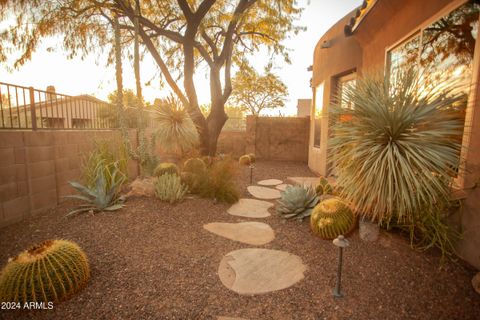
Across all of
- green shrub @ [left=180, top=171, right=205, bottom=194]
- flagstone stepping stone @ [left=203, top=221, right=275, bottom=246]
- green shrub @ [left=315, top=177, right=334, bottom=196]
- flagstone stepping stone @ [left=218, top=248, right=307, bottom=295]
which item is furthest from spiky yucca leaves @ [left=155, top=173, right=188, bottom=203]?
green shrub @ [left=315, top=177, right=334, bottom=196]

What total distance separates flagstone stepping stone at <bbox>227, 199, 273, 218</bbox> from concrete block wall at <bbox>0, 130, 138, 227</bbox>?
9.65 feet

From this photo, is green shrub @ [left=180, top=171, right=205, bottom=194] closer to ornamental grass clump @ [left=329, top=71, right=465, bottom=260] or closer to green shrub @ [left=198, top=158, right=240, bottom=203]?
green shrub @ [left=198, top=158, right=240, bottom=203]

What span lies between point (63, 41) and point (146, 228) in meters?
6.52

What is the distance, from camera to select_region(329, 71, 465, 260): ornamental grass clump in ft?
7.02

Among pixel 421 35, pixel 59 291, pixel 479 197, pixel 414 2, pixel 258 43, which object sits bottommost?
pixel 59 291

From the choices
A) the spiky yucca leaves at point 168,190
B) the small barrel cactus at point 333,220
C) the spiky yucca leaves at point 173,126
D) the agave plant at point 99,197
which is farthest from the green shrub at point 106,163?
the small barrel cactus at point 333,220

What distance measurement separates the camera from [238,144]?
10820mm

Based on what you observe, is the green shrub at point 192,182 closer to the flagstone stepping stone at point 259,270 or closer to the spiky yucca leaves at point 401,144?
the flagstone stepping stone at point 259,270

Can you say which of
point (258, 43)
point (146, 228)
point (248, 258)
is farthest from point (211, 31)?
point (248, 258)

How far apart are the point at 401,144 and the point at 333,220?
103 centimetres

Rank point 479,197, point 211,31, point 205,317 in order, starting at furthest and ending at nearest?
point 211,31
point 479,197
point 205,317

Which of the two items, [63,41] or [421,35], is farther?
[63,41]

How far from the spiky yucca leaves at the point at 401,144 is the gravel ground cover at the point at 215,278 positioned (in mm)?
511

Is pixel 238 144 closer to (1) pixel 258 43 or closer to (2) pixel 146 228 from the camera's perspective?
(1) pixel 258 43
